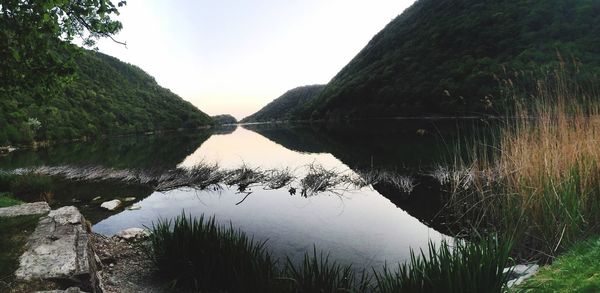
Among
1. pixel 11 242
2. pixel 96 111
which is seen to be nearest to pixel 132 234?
pixel 11 242

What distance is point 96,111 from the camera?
11144 cm

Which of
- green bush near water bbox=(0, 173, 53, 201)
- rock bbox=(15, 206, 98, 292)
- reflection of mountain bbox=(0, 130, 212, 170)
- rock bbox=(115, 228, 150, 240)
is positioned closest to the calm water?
Answer: green bush near water bbox=(0, 173, 53, 201)

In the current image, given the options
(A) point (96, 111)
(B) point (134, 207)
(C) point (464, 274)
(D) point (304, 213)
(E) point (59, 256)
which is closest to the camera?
(C) point (464, 274)

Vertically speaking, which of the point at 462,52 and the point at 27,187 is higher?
the point at 462,52

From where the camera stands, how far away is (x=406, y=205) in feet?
50.5

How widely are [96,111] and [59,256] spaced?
400 ft

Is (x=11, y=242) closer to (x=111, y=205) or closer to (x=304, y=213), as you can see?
(x=304, y=213)

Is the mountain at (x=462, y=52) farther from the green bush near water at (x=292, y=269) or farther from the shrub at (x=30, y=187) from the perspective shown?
the green bush near water at (x=292, y=269)

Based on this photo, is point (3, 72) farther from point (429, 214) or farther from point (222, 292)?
point (429, 214)

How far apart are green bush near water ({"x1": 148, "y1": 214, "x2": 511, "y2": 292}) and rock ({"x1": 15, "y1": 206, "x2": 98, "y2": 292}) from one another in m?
1.84

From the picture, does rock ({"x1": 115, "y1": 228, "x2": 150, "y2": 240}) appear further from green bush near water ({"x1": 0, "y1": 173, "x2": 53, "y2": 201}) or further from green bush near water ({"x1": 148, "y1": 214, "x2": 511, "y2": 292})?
green bush near water ({"x1": 0, "y1": 173, "x2": 53, "y2": 201})

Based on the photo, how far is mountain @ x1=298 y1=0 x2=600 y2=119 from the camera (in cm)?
6881

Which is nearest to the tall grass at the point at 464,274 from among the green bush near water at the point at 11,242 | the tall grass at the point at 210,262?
the tall grass at the point at 210,262

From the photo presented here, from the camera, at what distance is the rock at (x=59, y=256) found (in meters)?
4.91
